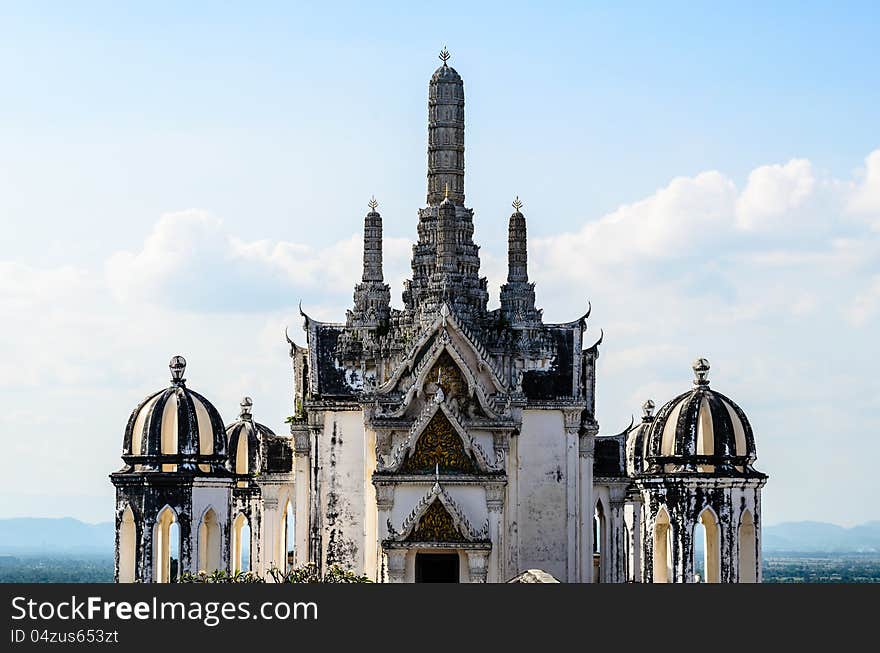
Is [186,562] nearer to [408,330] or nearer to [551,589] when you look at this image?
[408,330]

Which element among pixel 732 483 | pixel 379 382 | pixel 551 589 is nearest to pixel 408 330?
pixel 379 382

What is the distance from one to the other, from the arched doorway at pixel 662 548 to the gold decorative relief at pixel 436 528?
4.74 m

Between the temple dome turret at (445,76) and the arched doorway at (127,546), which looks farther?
the temple dome turret at (445,76)

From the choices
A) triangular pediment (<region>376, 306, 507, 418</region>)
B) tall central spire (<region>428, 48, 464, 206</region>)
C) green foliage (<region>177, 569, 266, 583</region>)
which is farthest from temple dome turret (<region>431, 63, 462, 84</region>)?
green foliage (<region>177, 569, 266, 583</region>)

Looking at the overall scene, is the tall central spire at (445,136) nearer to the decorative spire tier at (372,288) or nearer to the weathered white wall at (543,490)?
the decorative spire tier at (372,288)

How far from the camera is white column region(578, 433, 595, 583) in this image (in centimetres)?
5347

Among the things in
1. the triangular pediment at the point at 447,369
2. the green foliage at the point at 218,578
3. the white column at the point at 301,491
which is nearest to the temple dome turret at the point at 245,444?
the white column at the point at 301,491

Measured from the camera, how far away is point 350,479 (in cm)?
5269

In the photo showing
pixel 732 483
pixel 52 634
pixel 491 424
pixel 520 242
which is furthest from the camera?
pixel 520 242

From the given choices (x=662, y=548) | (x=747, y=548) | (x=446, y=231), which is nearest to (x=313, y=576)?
(x=662, y=548)

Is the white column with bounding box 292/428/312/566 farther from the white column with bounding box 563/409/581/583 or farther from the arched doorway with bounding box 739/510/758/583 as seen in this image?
the arched doorway with bounding box 739/510/758/583

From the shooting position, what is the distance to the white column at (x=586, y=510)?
5347 cm

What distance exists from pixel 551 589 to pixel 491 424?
57.4 feet

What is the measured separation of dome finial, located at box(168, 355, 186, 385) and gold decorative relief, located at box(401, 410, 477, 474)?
592cm
